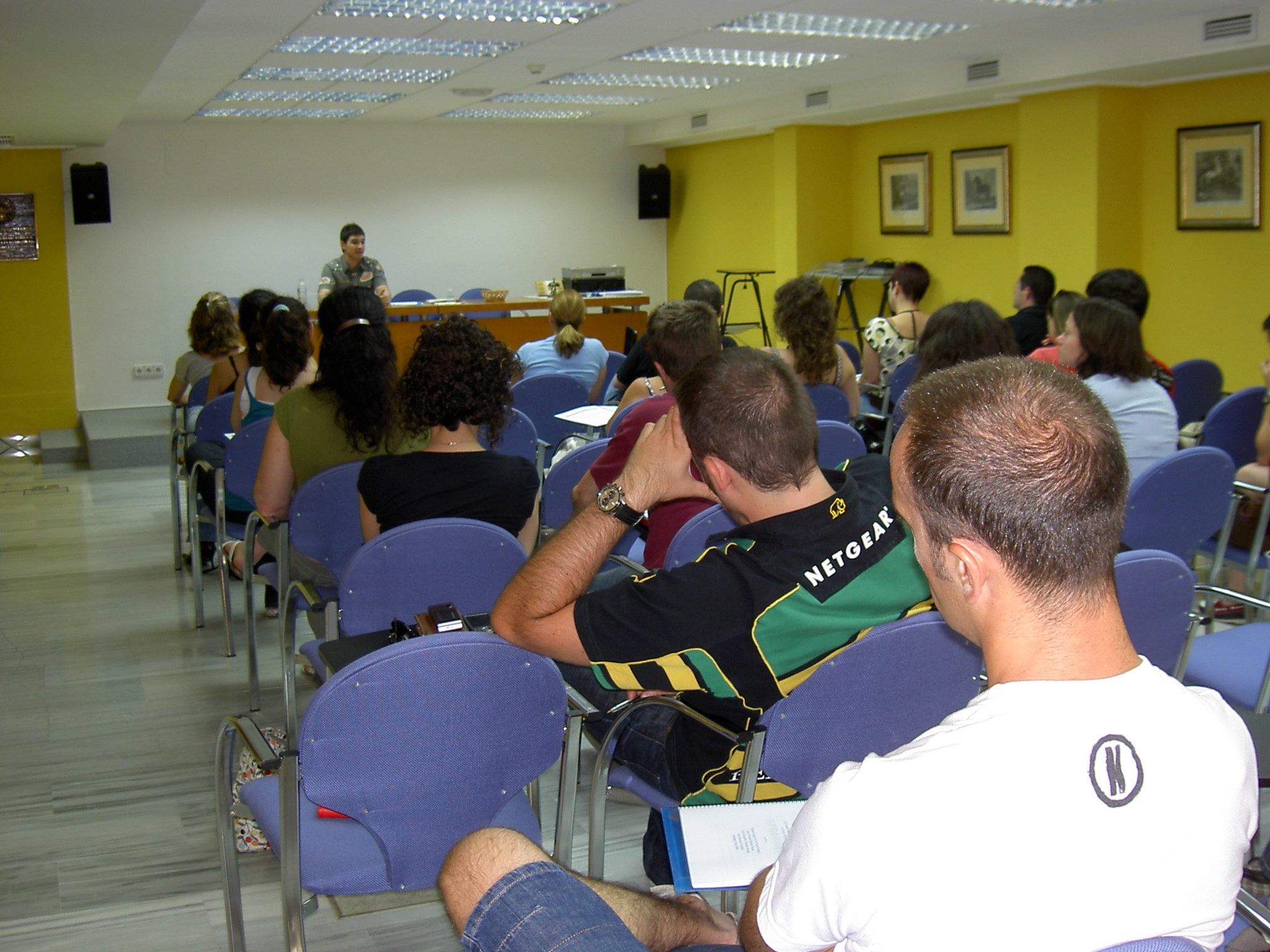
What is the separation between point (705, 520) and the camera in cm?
Result: 269

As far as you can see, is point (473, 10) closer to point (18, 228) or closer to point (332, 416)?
point (332, 416)

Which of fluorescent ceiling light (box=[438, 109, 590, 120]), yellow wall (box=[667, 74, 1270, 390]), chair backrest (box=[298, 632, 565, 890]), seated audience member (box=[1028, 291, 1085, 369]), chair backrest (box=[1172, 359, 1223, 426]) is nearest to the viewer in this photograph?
chair backrest (box=[298, 632, 565, 890])

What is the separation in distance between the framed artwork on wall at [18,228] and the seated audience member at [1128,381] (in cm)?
950

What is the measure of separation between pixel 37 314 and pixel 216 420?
21.3ft

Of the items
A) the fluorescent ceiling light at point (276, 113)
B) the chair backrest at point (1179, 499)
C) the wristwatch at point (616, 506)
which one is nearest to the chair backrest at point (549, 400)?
the chair backrest at point (1179, 499)

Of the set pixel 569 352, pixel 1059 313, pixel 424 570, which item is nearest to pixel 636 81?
pixel 569 352

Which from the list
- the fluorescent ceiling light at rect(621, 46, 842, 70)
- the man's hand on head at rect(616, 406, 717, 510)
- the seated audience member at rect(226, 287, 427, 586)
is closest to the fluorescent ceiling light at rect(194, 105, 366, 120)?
the fluorescent ceiling light at rect(621, 46, 842, 70)

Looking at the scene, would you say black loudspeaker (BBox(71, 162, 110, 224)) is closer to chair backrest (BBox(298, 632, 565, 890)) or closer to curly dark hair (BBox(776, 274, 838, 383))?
curly dark hair (BBox(776, 274, 838, 383))

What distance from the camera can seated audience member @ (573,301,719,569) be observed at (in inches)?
115

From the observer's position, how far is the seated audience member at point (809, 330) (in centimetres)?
513

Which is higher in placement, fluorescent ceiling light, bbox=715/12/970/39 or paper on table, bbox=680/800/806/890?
fluorescent ceiling light, bbox=715/12/970/39

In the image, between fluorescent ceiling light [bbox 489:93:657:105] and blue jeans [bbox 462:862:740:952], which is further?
fluorescent ceiling light [bbox 489:93:657:105]

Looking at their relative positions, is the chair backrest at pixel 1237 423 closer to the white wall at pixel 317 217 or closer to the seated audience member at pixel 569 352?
the seated audience member at pixel 569 352

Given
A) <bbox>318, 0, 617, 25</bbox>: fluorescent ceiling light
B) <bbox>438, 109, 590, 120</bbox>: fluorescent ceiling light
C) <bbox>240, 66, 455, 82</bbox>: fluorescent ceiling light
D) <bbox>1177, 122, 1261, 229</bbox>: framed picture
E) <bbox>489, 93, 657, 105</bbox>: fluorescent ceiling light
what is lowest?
<bbox>1177, 122, 1261, 229</bbox>: framed picture
